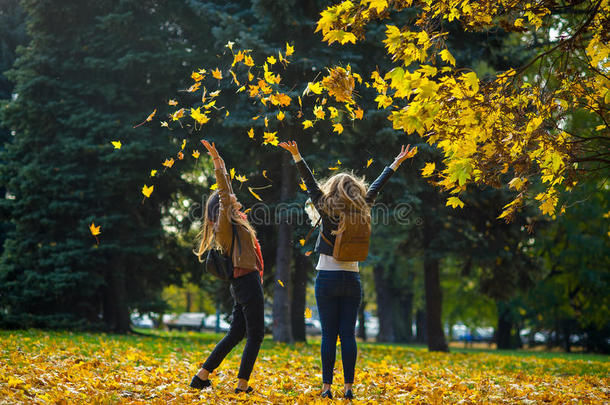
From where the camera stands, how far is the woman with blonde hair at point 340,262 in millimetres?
5102

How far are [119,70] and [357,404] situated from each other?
13.3 metres

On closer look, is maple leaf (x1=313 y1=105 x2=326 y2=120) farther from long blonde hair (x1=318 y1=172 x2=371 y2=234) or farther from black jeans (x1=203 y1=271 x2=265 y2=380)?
black jeans (x1=203 y1=271 x2=265 y2=380)

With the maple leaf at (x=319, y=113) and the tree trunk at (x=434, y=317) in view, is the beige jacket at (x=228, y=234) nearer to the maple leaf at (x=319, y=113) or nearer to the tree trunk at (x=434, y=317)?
the maple leaf at (x=319, y=113)

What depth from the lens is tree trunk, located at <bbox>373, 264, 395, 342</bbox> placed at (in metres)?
30.1

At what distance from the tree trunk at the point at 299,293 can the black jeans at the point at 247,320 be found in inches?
417

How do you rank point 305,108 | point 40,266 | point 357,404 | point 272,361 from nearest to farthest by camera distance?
point 357,404, point 272,361, point 305,108, point 40,266

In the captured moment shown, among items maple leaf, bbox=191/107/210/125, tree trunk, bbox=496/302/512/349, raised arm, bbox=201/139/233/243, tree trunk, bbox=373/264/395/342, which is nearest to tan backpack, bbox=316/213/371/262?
raised arm, bbox=201/139/233/243

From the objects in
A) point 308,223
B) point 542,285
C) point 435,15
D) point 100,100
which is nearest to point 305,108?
point 308,223

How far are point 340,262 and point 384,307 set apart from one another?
26.5 meters

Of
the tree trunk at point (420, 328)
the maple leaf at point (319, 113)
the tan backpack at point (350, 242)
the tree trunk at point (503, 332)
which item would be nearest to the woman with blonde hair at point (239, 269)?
the tan backpack at point (350, 242)

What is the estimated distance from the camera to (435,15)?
5.20 meters

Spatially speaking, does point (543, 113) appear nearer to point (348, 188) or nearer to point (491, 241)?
point (348, 188)

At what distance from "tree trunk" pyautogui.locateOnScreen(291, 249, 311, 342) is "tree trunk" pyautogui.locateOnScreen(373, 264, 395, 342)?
41.4ft

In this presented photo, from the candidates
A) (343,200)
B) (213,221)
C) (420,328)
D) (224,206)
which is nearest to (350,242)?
(343,200)
